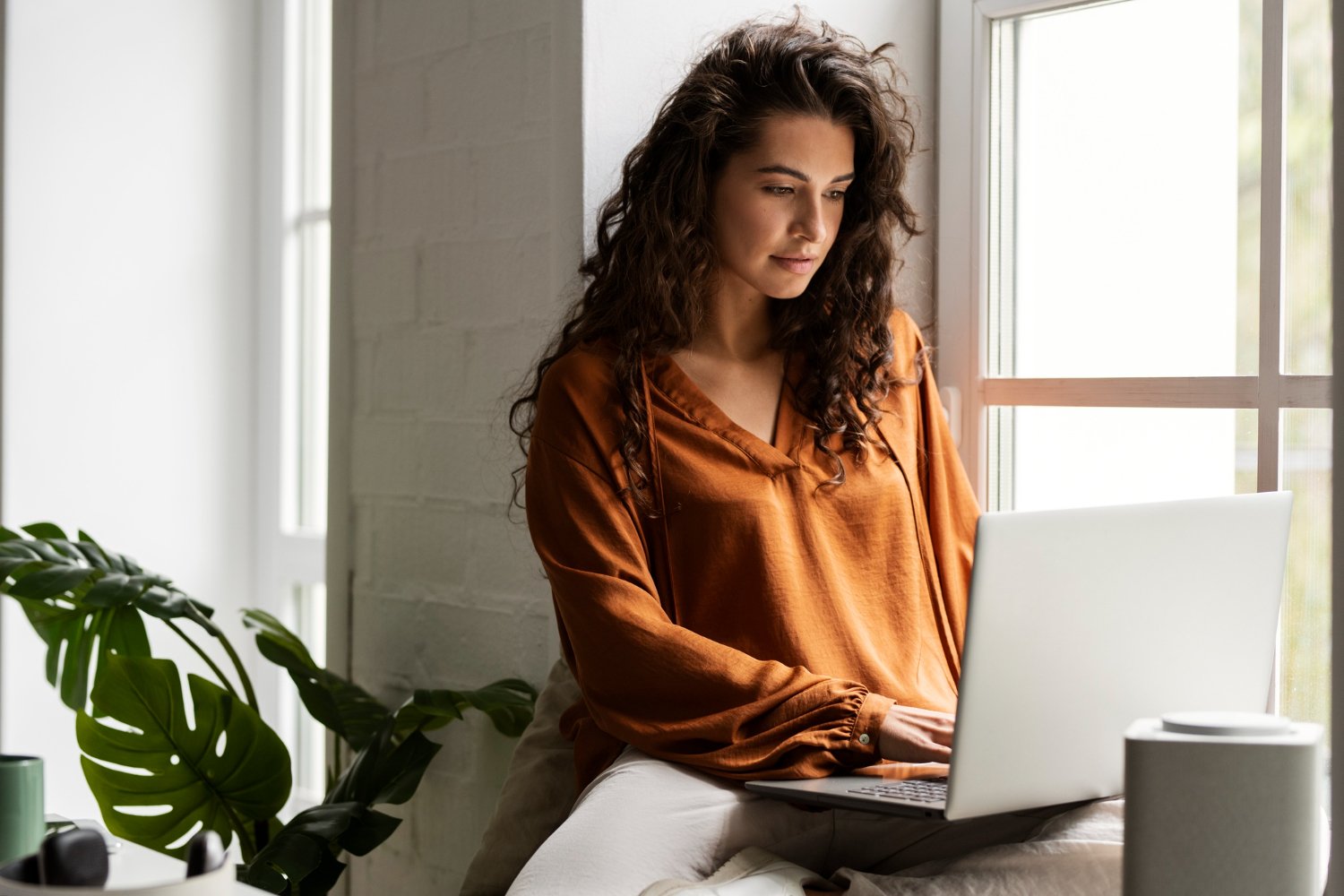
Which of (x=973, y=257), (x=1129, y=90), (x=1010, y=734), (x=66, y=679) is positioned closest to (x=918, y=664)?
(x=1010, y=734)

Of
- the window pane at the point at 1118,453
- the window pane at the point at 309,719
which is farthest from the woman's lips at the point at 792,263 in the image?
the window pane at the point at 309,719

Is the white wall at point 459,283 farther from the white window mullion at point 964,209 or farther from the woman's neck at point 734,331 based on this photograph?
the woman's neck at point 734,331

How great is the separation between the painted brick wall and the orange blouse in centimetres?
23

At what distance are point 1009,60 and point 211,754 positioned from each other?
1.38 metres

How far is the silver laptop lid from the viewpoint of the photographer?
105 centimetres

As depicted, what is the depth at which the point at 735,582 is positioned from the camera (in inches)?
59.3

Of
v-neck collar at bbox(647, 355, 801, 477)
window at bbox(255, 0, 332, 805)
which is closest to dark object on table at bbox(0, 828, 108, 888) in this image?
v-neck collar at bbox(647, 355, 801, 477)

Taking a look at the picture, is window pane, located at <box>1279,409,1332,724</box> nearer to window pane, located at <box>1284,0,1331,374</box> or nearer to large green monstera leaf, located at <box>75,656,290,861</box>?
window pane, located at <box>1284,0,1331,374</box>

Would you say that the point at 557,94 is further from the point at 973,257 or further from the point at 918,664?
the point at 918,664

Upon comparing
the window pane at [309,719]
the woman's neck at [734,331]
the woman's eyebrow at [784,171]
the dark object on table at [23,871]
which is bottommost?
the window pane at [309,719]

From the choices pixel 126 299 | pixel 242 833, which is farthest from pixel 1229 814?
pixel 126 299

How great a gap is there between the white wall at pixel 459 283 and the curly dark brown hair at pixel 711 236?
0.10 meters

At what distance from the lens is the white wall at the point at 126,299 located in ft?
7.50

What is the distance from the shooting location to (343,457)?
199 cm
